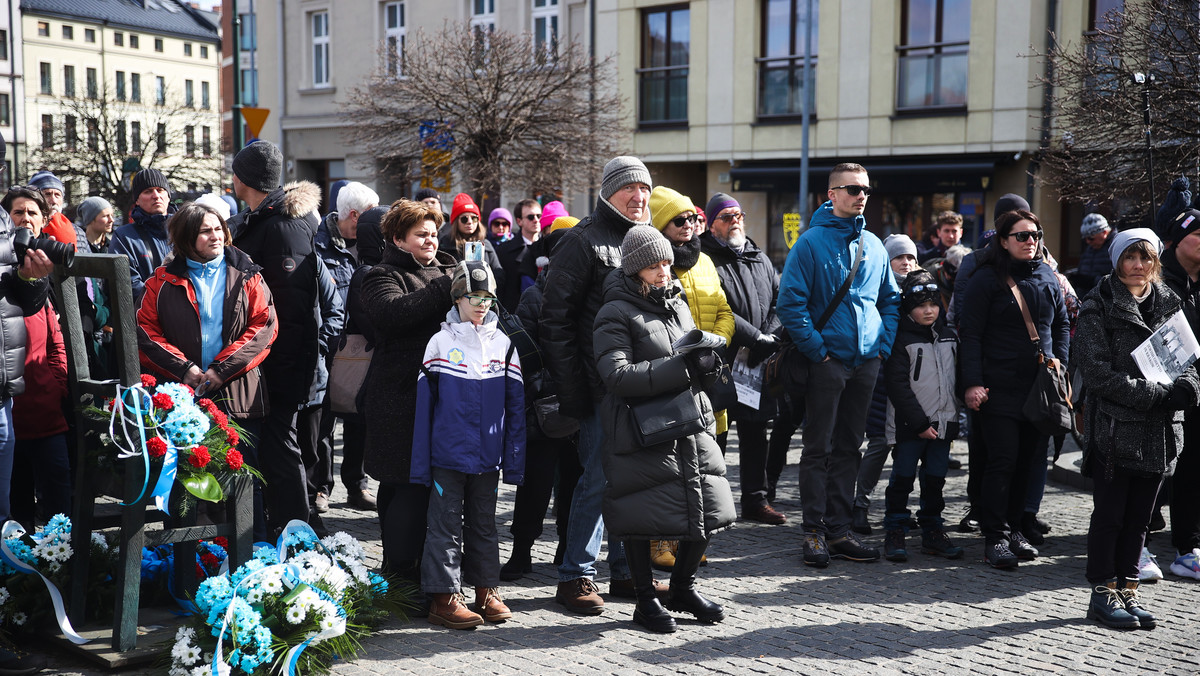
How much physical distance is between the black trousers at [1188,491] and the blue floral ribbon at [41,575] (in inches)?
226

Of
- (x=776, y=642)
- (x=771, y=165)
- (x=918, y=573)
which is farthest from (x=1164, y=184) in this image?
(x=771, y=165)

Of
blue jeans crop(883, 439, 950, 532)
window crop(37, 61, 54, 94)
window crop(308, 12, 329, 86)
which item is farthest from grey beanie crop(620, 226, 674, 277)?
window crop(37, 61, 54, 94)

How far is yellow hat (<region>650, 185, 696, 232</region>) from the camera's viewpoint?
239 inches

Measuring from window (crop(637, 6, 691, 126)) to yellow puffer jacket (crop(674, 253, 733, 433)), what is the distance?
65.3 feet

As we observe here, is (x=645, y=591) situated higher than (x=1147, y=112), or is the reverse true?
(x=1147, y=112)

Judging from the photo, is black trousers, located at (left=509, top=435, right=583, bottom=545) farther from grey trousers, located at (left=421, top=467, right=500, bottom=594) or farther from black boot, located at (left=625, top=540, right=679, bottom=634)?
black boot, located at (left=625, top=540, right=679, bottom=634)

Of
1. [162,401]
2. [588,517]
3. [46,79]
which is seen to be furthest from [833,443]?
[46,79]

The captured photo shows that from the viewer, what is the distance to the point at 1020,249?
6.63 metres

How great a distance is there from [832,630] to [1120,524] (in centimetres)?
156

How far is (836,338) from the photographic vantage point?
648 cm

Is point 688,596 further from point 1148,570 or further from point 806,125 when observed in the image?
point 806,125

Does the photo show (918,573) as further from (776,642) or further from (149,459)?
(149,459)

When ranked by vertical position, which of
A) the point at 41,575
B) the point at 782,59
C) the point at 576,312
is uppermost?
the point at 782,59

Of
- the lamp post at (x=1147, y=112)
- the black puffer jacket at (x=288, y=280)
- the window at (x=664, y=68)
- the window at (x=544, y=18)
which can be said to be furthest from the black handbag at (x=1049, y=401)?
the window at (x=544, y=18)
